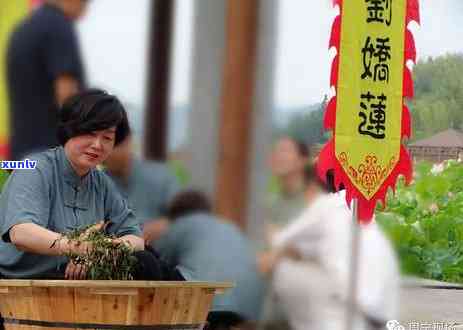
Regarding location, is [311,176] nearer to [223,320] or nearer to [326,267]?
[326,267]

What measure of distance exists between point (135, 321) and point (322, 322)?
0.80 metres

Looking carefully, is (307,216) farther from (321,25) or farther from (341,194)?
(321,25)

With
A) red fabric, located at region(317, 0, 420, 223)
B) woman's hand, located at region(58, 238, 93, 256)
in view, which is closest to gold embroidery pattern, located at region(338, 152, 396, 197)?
red fabric, located at region(317, 0, 420, 223)

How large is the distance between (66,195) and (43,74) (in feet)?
0.94

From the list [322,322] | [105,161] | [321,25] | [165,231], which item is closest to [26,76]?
[105,161]

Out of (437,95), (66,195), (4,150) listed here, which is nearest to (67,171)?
(66,195)

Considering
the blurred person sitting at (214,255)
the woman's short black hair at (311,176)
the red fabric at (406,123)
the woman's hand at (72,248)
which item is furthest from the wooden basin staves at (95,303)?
the red fabric at (406,123)

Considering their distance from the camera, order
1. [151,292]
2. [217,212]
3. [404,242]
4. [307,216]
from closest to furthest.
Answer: [151,292], [217,212], [307,216], [404,242]

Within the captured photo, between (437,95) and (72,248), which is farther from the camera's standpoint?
(437,95)

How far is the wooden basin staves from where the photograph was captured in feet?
9.24

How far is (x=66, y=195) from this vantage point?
3.00m

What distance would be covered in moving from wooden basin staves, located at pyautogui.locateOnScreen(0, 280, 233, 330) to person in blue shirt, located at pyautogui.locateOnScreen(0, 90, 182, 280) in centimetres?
8

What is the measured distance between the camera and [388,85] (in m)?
3.42

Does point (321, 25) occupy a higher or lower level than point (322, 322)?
higher
